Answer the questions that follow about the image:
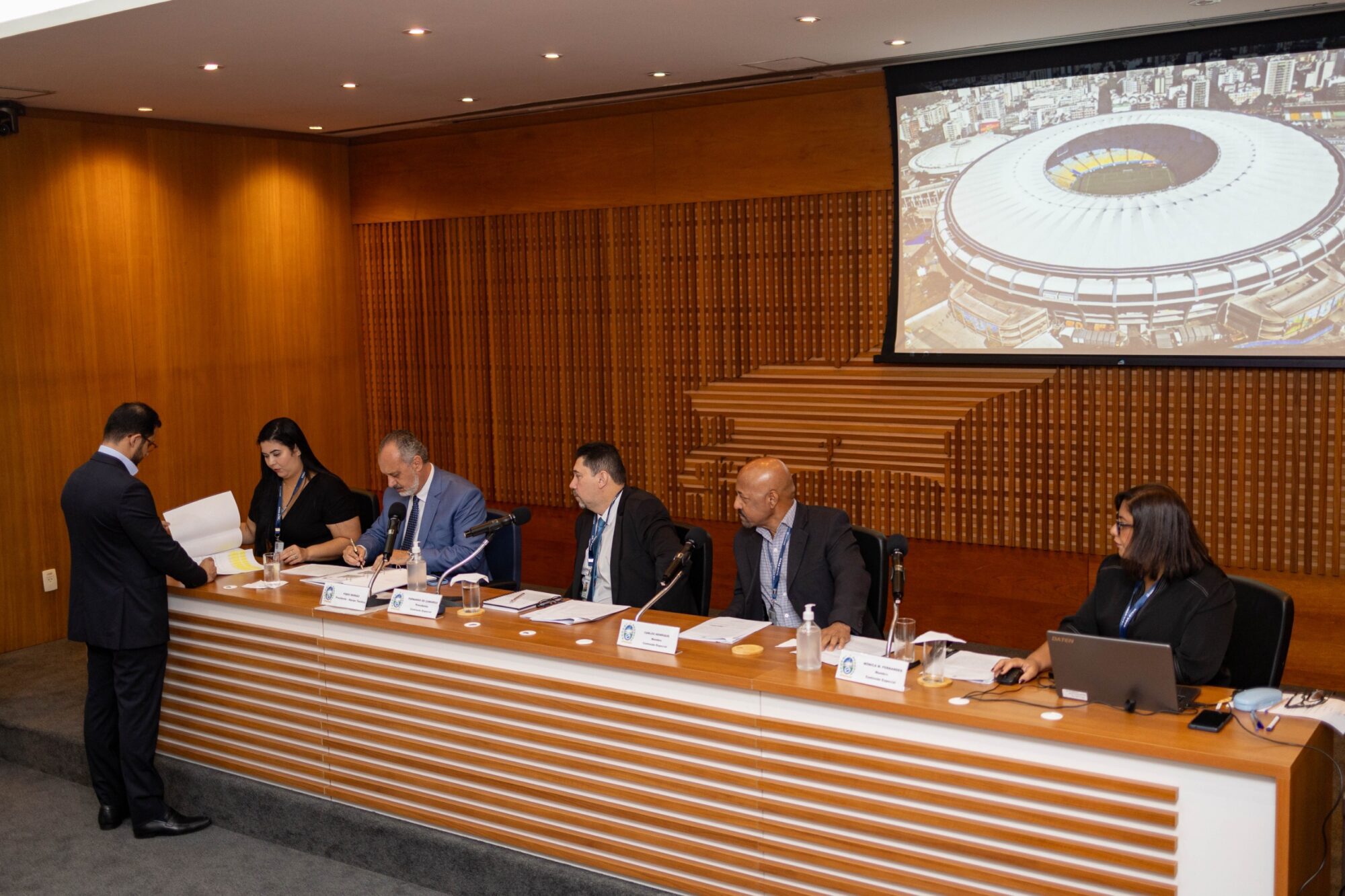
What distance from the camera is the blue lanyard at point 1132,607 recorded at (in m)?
3.54

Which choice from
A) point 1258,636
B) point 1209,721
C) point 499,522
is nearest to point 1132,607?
point 1258,636

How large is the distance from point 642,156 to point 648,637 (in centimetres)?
422

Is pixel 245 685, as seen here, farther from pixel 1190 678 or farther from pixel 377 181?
pixel 377 181

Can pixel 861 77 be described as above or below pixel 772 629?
above

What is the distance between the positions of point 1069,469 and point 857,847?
3297 millimetres

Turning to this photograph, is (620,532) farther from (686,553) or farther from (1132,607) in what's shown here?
(1132,607)

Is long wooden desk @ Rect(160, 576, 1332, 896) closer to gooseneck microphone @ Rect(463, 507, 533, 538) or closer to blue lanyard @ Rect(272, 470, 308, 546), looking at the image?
gooseneck microphone @ Rect(463, 507, 533, 538)

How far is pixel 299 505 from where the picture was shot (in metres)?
5.40

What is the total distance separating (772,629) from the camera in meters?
4.02

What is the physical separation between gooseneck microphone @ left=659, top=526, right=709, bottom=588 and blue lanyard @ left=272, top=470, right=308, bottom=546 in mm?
1789

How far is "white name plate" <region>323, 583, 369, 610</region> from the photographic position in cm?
434

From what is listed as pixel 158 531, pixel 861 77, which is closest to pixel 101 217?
pixel 158 531

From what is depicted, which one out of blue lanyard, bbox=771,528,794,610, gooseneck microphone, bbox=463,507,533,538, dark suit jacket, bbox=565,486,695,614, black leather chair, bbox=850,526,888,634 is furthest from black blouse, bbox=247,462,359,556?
black leather chair, bbox=850,526,888,634

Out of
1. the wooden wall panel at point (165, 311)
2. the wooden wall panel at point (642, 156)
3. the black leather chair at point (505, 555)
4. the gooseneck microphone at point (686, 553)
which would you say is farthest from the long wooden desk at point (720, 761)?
the wooden wall panel at point (642, 156)
